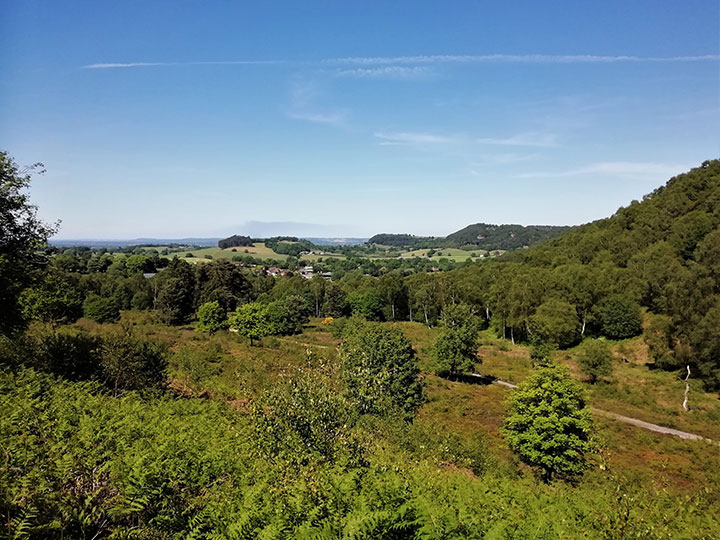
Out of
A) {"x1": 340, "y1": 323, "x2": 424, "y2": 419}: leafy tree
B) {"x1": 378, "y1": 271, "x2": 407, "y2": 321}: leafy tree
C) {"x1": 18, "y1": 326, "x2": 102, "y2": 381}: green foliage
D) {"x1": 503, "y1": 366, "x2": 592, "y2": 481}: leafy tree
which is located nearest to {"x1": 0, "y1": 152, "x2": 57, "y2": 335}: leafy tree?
{"x1": 18, "y1": 326, "x2": 102, "y2": 381}: green foliage

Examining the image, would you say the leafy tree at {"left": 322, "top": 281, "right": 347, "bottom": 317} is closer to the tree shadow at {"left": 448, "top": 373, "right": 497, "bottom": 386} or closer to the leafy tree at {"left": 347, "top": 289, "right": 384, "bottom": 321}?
the leafy tree at {"left": 347, "top": 289, "right": 384, "bottom": 321}

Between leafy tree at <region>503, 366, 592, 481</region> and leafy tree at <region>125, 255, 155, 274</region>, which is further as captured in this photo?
leafy tree at <region>125, 255, 155, 274</region>

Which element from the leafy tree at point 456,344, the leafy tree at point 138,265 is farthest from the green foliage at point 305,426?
the leafy tree at point 138,265

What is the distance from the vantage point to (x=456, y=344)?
45.4m

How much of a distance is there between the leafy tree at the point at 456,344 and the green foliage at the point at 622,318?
2884 centimetres

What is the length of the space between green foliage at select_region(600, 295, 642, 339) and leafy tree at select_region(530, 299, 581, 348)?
4.39 metres

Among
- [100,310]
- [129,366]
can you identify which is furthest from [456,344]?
[100,310]

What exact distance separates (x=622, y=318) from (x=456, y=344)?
1300 inches

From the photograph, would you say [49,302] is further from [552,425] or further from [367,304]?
[367,304]

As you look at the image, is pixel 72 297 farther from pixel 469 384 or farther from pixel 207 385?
pixel 469 384

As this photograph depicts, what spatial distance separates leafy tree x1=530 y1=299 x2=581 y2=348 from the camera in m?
61.6

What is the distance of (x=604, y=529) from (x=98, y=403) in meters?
14.0

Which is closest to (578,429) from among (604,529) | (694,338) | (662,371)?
(604,529)

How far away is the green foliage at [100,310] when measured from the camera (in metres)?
54.3
